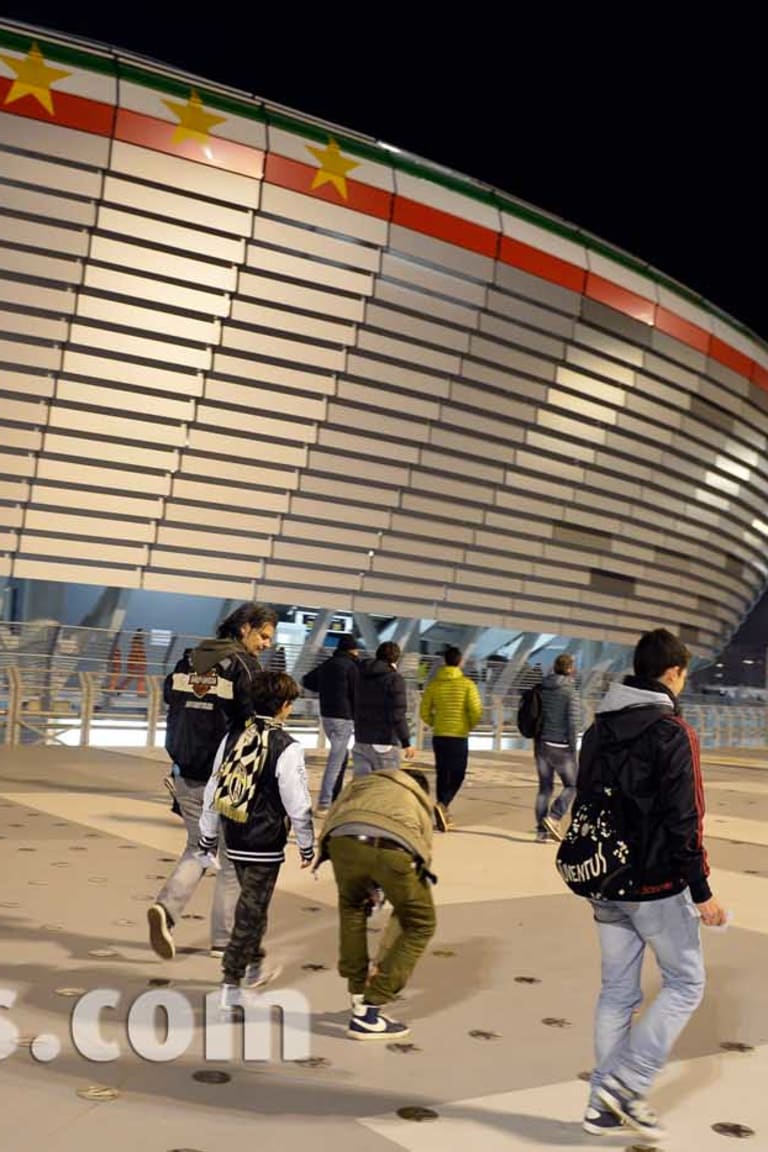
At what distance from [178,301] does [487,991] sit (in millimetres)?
17638

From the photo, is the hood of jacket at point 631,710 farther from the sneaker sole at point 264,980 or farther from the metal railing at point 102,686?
the metal railing at point 102,686

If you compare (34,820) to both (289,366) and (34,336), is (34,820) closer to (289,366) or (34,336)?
(34,336)

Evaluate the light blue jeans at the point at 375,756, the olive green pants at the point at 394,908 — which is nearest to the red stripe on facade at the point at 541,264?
the light blue jeans at the point at 375,756

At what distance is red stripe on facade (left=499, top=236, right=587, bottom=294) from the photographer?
A: 927 inches

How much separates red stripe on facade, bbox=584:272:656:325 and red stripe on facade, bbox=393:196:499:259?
3.06 m

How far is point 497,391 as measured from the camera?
2506 cm

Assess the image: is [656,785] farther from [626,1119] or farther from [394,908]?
[394,908]

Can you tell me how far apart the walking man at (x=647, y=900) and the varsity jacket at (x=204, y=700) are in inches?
85.8

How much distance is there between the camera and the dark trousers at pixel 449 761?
32.0 feet

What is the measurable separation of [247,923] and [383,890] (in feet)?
1.82

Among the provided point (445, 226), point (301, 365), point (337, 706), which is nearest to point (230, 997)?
point (337, 706)

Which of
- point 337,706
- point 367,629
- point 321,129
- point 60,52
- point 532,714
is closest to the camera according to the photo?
point 532,714

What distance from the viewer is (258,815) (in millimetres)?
4473

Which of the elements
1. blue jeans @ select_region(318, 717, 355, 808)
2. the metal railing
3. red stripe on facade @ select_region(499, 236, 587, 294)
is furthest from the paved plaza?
red stripe on facade @ select_region(499, 236, 587, 294)
